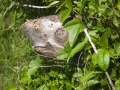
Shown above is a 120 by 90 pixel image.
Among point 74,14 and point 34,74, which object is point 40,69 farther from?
point 74,14

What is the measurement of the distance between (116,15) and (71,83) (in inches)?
20.2

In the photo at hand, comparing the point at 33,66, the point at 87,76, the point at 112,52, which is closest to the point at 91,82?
the point at 87,76

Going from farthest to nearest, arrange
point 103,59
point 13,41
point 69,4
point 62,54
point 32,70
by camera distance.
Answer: point 13,41 < point 32,70 < point 62,54 < point 69,4 < point 103,59

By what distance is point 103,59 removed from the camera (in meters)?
1.35

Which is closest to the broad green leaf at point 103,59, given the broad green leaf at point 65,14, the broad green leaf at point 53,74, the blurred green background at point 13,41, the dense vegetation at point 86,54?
the dense vegetation at point 86,54

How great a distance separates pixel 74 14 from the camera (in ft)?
5.50

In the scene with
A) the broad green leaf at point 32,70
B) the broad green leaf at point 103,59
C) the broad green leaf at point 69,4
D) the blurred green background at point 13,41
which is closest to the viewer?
the broad green leaf at point 103,59

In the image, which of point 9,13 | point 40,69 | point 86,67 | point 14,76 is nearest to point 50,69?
point 40,69

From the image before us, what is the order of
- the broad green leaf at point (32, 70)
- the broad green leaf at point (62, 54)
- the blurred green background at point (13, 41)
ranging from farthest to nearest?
the blurred green background at point (13, 41), the broad green leaf at point (32, 70), the broad green leaf at point (62, 54)

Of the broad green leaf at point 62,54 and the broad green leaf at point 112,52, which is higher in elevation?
the broad green leaf at point 112,52

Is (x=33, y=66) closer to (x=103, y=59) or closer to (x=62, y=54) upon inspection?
(x=62, y=54)

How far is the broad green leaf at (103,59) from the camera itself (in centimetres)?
134

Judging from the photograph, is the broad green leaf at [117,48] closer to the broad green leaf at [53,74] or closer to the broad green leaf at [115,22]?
the broad green leaf at [115,22]

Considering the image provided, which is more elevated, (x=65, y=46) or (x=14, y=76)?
(x=65, y=46)
